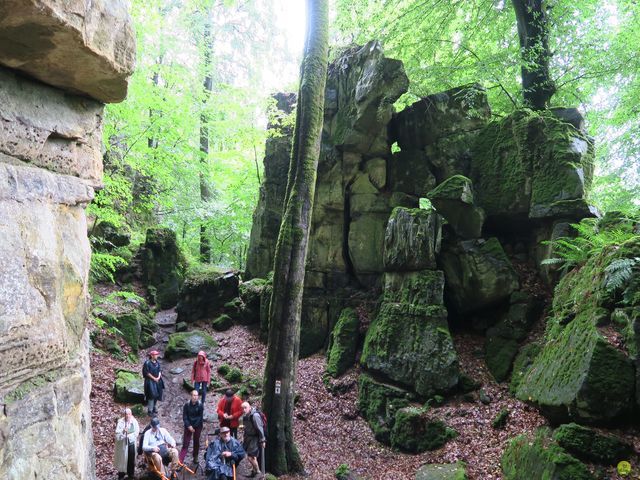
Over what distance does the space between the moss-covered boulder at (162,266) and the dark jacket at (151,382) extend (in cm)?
913

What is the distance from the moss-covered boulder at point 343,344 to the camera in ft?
41.3

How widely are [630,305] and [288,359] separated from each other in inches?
240

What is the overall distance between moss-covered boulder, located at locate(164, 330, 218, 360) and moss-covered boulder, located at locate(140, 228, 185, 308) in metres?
3.45

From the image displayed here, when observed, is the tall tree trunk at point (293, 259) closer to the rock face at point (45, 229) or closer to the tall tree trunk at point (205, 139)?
the rock face at point (45, 229)

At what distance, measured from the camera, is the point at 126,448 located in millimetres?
7285

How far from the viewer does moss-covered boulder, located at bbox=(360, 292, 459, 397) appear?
10453mm

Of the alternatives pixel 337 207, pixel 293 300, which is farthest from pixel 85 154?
pixel 337 207

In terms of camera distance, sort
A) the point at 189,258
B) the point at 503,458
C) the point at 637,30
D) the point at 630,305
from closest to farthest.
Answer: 1. the point at 630,305
2. the point at 503,458
3. the point at 637,30
4. the point at 189,258

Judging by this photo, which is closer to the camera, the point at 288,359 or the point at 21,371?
the point at 21,371

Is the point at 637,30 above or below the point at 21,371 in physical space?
above

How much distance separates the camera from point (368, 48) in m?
14.4

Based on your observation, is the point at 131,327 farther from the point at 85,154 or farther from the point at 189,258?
the point at 85,154

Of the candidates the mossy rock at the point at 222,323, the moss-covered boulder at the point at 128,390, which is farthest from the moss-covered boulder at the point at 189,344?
the moss-covered boulder at the point at 128,390

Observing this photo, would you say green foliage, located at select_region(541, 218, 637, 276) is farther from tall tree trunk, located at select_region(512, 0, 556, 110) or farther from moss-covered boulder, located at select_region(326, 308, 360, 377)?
moss-covered boulder, located at select_region(326, 308, 360, 377)
